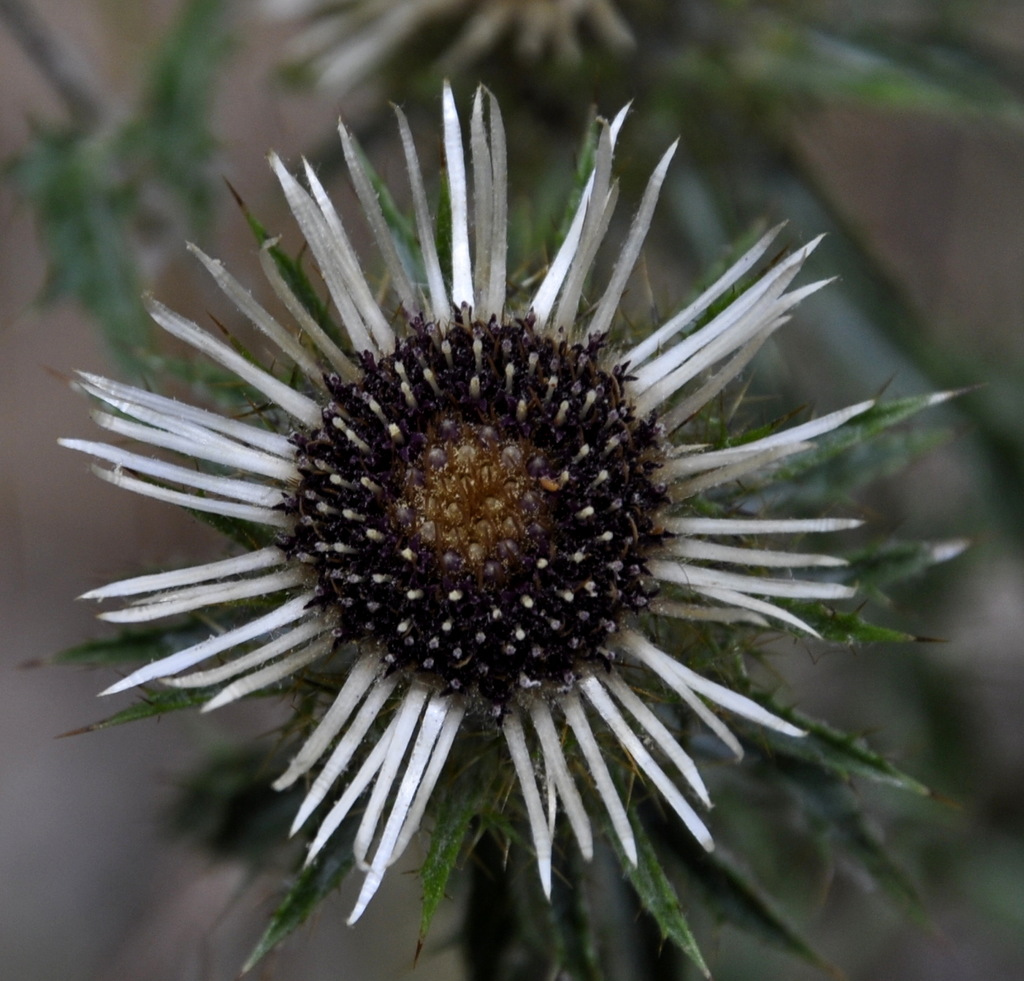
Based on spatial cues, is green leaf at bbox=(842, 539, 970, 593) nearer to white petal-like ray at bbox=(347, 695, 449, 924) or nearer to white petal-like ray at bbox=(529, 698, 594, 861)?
white petal-like ray at bbox=(529, 698, 594, 861)

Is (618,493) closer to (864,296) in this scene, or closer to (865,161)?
(864,296)

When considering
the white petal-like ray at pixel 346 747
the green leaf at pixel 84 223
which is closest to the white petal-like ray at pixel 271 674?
the white petal-like ray at pixel 346 747

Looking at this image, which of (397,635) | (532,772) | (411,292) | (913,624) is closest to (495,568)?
(397,635)

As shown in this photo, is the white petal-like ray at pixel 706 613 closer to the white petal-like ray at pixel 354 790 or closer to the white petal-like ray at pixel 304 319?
the white petal-like ray at pixel 354 790

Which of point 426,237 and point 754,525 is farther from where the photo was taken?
point 426,237

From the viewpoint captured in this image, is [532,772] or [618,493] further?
[618,493]

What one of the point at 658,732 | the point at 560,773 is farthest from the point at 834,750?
the point at 560,773

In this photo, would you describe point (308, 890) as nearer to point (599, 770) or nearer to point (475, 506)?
point (599, 770)
